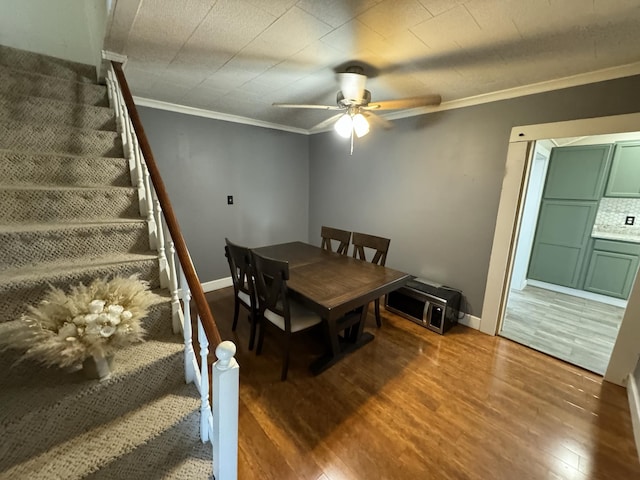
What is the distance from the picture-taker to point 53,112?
174cm

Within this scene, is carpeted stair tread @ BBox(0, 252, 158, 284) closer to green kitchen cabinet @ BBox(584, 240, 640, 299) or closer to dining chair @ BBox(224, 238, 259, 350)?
dining chair @ BBox(224, 238, 259, 350)

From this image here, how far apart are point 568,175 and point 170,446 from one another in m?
5.01

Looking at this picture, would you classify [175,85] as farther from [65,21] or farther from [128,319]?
[128,319]

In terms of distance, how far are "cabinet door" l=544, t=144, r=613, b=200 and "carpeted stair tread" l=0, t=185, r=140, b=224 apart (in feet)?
16.1

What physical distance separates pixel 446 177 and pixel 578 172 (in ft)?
7.63

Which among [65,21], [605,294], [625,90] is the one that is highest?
[65,21]

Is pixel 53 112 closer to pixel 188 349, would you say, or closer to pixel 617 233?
pixel 188 349

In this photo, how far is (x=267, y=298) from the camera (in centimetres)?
192

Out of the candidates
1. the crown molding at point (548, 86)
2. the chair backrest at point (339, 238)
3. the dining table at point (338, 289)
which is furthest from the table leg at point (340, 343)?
the crown molding at point (548, 86)

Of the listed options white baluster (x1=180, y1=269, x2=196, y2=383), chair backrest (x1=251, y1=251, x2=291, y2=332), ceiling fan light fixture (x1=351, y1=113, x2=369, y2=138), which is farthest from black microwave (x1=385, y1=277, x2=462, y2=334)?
white baluster (x1=180, y1=269, x2=196, y2=383)

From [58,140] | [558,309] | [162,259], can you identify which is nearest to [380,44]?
[162,259]

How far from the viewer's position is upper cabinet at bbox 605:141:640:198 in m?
3.10

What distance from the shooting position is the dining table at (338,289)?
1.70 metres

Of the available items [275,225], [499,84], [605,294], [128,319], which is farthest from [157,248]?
[605,294]
